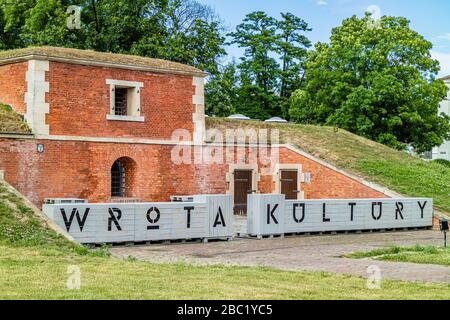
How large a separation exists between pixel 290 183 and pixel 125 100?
307 inches

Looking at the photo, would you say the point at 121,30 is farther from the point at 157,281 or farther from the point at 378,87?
the point at 157,281

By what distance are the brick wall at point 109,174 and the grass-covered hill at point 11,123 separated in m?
0.34

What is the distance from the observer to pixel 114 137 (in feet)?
95.7

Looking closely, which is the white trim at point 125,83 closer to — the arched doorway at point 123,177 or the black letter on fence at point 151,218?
the arched doorway at point 123,177

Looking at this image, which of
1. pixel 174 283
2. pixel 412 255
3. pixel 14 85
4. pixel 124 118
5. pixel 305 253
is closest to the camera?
pixel 174 283

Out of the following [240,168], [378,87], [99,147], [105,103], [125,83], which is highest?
[378,87]

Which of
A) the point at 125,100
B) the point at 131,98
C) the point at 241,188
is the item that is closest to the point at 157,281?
the point at 131,98

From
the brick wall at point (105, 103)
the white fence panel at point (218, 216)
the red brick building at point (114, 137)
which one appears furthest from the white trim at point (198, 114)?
the white fence panel at point (218, 216)

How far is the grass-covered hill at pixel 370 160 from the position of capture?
1286 inches

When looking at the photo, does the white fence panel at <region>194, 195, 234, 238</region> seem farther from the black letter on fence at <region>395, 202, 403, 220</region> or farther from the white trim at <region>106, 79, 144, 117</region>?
the black letter on fence at <region>395, 202, 403, 220</region>

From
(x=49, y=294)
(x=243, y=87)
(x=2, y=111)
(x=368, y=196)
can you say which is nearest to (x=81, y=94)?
(x=2, y=111)

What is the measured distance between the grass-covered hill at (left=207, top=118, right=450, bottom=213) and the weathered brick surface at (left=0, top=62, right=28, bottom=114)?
26.5ft

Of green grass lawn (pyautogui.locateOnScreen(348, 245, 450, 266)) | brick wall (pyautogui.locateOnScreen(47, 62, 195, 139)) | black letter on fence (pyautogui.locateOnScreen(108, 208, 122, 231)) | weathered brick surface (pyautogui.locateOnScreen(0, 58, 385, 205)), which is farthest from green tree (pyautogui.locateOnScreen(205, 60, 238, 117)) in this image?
green grass lawn (pyautogui.locateOnScreen(348, 245, 450, 266))
